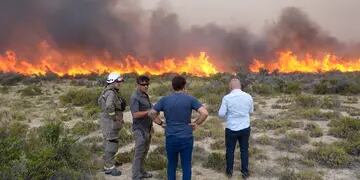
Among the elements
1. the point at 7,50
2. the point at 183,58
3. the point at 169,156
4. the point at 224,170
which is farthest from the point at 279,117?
the point at 7,50

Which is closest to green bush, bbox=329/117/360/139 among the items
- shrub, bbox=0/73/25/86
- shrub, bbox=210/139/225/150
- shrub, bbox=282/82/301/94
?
shrub, bbox=210/139/225/150

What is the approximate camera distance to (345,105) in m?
20.7

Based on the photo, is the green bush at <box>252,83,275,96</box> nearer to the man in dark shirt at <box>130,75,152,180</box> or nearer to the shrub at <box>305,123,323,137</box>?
the shrub at <box>305,123,323,137</box>

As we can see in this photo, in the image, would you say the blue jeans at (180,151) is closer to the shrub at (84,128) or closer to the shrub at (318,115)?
the shrub at (84,128)

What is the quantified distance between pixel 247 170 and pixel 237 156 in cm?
150

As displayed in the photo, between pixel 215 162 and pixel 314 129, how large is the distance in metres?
4.68

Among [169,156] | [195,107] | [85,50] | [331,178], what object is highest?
[85,50]

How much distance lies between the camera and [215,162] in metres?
11.1

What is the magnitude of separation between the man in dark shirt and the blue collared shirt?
4.67 ft

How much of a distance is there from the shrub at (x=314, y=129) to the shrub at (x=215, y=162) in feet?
13.0

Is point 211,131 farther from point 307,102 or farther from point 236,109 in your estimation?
point 307,102

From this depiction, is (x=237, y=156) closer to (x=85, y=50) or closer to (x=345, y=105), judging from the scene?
(x=345, y=105)

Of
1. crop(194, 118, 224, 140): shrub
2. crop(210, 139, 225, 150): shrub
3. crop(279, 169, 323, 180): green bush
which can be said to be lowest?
crop(279, 169, 323, 180): green bush

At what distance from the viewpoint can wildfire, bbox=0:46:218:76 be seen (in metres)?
46.4
